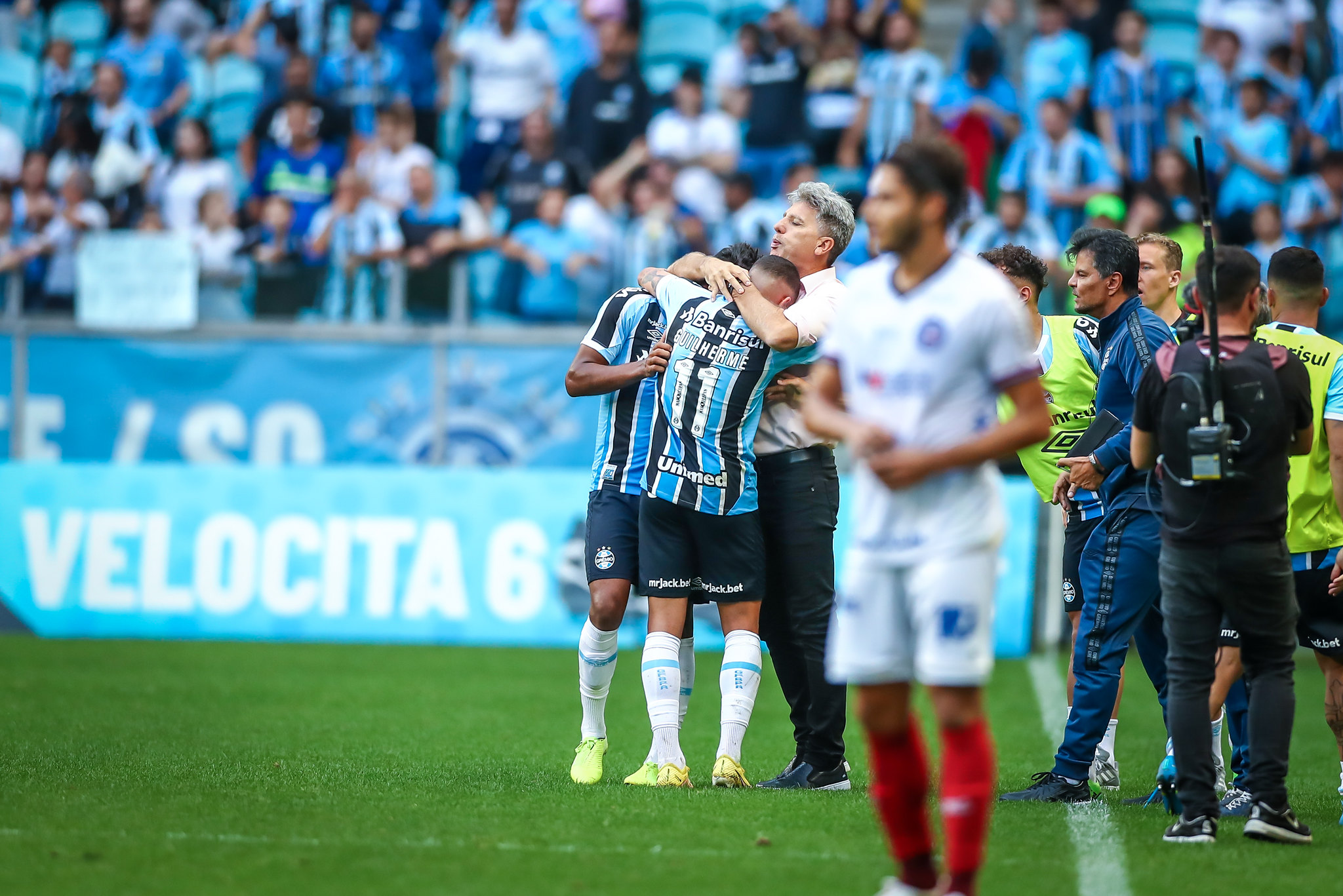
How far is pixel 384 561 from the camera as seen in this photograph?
1317 cm

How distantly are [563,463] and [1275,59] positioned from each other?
9.06 meters

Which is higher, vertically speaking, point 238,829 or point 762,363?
point 762,363

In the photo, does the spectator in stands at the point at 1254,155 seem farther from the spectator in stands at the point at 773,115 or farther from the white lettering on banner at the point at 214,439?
the white lettering on banner at the point at 214,439

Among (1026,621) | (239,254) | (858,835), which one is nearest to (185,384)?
(239,254)


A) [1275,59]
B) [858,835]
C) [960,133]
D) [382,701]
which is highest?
[1275,59]

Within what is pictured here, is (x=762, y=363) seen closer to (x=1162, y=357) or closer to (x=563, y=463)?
(x=1162, y=357)

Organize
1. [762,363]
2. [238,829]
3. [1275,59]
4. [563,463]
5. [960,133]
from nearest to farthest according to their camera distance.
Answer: [238,829]
[762,363]
[563,463]
[960,133]
[1275,59]

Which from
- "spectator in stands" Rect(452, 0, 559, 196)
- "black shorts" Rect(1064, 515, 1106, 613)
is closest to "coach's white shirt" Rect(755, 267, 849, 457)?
"black shorts" Rect(1064, 515, 1106, 613)

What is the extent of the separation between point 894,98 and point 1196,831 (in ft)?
37.9

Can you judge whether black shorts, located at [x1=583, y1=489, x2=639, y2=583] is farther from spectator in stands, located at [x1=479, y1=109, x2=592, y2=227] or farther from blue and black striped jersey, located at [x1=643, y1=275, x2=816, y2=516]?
spectator in stands, located at [x1=479, y1=109, x2=592, y2=227]

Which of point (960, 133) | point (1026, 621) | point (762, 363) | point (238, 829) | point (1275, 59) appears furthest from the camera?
point (1275, 59)

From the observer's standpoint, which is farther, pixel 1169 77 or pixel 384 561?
pixel 1169 77

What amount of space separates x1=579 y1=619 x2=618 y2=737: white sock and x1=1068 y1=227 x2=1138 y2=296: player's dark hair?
8.86 ft

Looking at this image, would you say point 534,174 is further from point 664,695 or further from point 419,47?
point 664,695
